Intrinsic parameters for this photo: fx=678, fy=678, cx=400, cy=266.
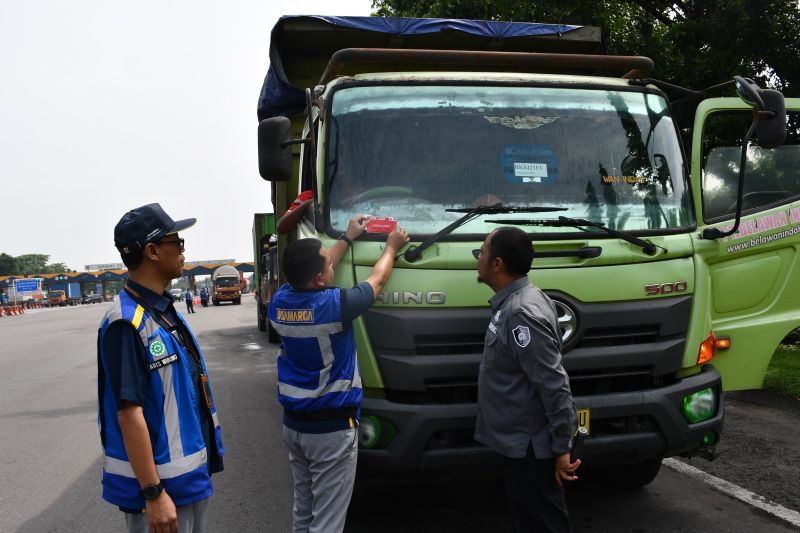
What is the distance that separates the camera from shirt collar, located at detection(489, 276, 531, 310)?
293 cm

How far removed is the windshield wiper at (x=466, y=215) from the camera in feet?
11.0

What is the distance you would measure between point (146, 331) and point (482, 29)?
4096 millimetres

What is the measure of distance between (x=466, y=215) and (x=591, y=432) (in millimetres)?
1269

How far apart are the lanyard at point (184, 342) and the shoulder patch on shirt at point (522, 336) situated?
124cm

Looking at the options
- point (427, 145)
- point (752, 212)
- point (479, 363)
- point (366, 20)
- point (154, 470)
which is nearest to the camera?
point (154, 470)

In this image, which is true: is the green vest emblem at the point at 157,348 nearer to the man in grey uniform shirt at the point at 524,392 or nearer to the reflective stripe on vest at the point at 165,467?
the reflective stripe on vest at the point at 165,467

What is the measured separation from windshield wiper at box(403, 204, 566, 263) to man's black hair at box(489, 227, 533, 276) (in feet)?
1.57

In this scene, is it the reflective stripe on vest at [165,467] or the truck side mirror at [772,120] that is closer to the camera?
the reflective stripe on vest at [165,467]

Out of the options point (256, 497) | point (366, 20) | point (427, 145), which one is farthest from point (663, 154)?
point (256, 497)

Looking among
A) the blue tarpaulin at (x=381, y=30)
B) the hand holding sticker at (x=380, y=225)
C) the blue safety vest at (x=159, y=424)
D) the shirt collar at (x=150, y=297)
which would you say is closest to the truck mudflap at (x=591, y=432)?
the hand holding sticker at (x=380, y=225)

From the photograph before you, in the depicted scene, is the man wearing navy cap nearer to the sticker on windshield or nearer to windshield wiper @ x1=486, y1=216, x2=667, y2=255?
windshield wiper @ x1=486, y1=216, x2=667, y2=255

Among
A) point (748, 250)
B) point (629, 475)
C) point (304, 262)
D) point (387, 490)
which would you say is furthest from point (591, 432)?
point (748, 250)

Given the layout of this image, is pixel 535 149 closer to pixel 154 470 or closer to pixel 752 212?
pixel 752 212

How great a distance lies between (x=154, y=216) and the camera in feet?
7.70
